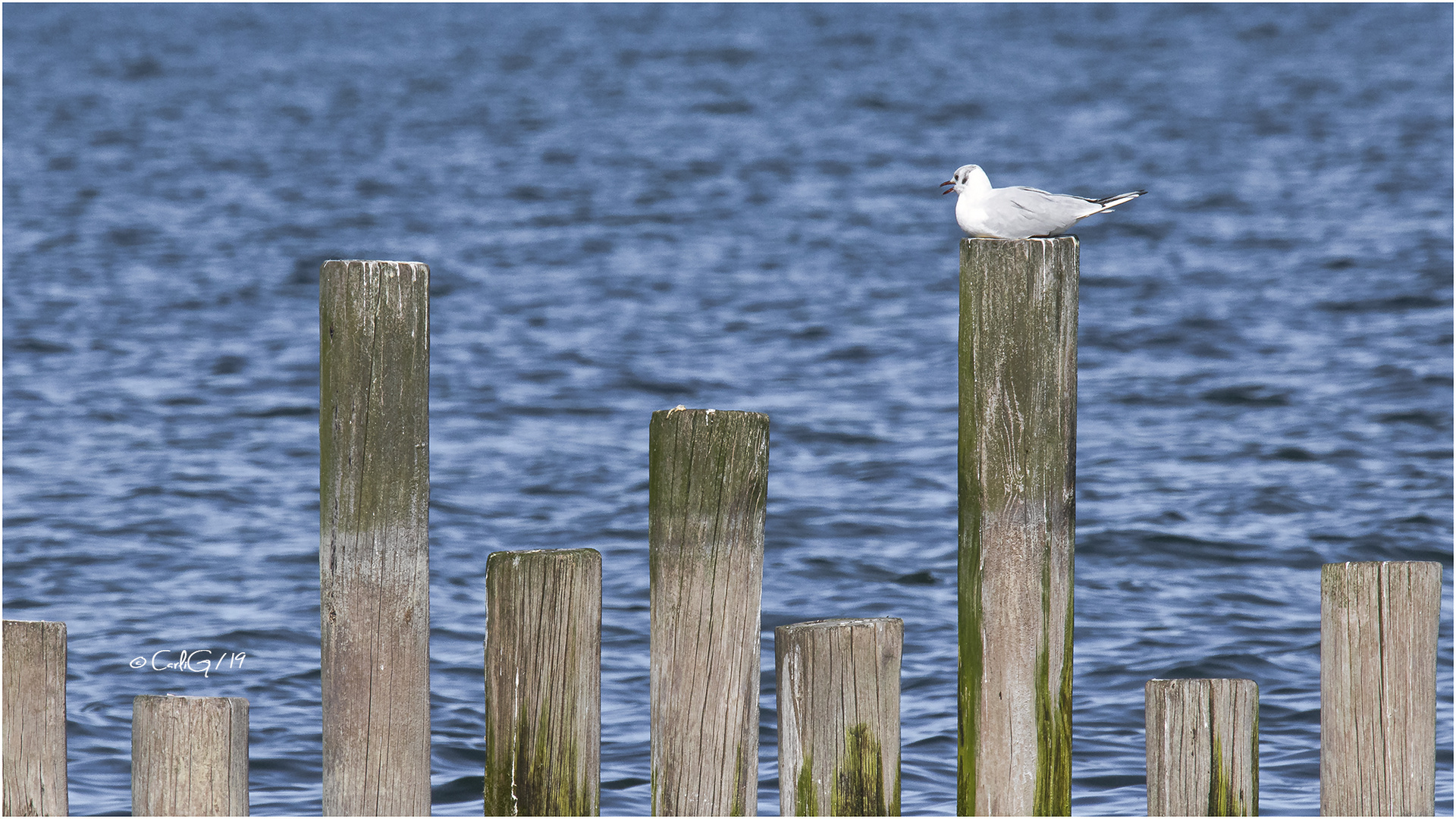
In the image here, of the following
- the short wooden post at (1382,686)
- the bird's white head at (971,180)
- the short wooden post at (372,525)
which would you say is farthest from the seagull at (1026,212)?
the short wooden post at (372,525)

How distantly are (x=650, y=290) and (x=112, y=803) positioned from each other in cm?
1455

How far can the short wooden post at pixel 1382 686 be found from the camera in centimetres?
480

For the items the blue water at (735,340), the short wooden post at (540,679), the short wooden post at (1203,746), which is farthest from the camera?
the blue water at (735,340)

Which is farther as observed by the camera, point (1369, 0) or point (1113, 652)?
point (1369, 0)

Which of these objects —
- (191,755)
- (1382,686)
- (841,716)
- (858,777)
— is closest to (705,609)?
(841,716)

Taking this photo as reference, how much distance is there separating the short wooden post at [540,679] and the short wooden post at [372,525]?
205 mm

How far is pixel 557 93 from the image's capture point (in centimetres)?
3809

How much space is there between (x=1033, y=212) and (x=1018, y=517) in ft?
3.20

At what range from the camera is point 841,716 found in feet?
15.1

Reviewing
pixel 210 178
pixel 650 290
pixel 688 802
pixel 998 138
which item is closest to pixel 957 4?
pixel 998 138

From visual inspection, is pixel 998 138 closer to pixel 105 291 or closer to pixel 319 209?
pixel 319 209

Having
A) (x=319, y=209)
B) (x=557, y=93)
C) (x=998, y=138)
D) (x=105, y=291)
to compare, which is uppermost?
(x=557, y=93)

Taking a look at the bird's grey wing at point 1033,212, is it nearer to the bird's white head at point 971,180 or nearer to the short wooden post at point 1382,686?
the bird's white head at point 971,180
